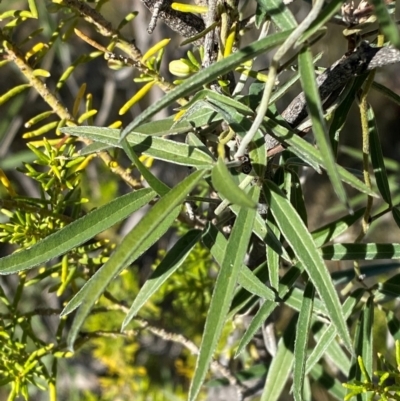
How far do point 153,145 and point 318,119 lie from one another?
145 mm

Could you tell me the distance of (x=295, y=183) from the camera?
1.44ft

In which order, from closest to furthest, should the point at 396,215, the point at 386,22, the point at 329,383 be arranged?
the point at 386,22
the point at 396,215
the point at 329,383

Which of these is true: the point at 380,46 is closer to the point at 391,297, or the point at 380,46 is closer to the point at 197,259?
the point at 391,297

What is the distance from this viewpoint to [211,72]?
25 cm

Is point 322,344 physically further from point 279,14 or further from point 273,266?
point 279,14

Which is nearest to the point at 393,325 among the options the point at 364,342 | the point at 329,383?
the point at 364,342

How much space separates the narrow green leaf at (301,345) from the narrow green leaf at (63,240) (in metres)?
0.16

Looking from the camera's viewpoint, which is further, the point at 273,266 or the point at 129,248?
the point at 273,266

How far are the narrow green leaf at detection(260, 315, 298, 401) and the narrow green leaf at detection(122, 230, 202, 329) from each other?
170 mm

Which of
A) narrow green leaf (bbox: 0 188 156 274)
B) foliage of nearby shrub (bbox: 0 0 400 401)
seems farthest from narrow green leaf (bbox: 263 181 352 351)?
narrow green leaf (bbox: 0 188 156 274)

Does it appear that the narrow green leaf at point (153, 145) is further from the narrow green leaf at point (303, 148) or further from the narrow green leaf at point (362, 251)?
the narrow green leaf at point (362, 251)

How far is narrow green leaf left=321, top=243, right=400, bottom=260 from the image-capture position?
407 millimetres

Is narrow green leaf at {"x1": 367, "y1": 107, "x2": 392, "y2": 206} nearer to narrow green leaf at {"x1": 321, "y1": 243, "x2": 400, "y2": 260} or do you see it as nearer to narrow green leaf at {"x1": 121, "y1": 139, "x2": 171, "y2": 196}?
narrow green leaf at {"x1": 321, "y1": 243, "x2": 400, "y2": 260}

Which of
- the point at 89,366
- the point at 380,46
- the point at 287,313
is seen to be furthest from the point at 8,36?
the point at 287,313
